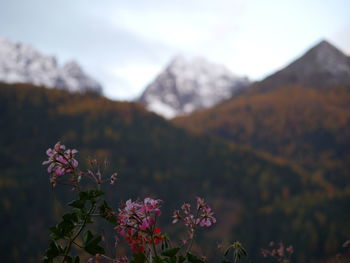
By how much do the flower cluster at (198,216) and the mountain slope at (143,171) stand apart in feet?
271

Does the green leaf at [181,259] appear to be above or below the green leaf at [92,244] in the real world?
below

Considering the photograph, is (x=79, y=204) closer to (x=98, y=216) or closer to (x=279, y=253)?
(x=98, y=216)

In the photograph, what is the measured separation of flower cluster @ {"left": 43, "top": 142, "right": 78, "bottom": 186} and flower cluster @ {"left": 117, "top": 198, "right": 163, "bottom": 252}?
0.30 m

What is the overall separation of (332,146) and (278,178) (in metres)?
66.0

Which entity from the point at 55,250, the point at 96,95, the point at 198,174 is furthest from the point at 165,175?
the point at 55,250

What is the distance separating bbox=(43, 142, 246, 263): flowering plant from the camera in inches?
66.4

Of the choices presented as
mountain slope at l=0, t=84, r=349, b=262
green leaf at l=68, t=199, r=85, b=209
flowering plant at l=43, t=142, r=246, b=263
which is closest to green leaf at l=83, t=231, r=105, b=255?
flowering plant at l=43, t=142, r=246, b=263

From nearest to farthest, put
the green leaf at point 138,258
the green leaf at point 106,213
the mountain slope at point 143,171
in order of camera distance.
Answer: the green leaf at point 138,258, the green leaf at point 106,213, the mountain slope at point 143,171

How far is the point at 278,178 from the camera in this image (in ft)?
443

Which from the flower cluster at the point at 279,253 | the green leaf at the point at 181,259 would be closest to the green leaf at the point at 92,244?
the green leaf at the point at 181,259

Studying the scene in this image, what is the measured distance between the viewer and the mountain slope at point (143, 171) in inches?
3949

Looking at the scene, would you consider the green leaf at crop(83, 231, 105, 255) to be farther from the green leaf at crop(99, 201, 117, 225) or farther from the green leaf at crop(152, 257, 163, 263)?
the green leaf at crop(152, 257, 163, 263)

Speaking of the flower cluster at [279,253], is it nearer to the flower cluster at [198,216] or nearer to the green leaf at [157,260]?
the flower cluster at [198,216]

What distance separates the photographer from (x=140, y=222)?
181 cm
